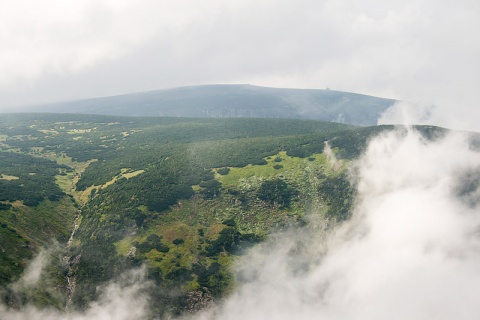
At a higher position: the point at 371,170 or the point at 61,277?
the point at 371,170

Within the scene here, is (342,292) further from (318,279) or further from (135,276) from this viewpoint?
(135,276)

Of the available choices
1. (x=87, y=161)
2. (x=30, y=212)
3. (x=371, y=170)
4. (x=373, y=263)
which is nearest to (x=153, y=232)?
(x=30, y=212)

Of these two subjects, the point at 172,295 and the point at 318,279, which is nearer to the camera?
the point at 172,295

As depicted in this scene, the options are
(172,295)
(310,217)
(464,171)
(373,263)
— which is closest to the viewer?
(172,295)

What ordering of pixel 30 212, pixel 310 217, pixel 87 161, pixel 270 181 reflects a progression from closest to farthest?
pixel 30 212 → pixel 310 217 → pixel 270 181 → pixel 87 161

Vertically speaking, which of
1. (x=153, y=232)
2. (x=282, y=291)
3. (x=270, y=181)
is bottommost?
(x=282, y=291)

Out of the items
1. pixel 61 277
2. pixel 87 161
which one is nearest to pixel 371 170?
pixel 61 277
